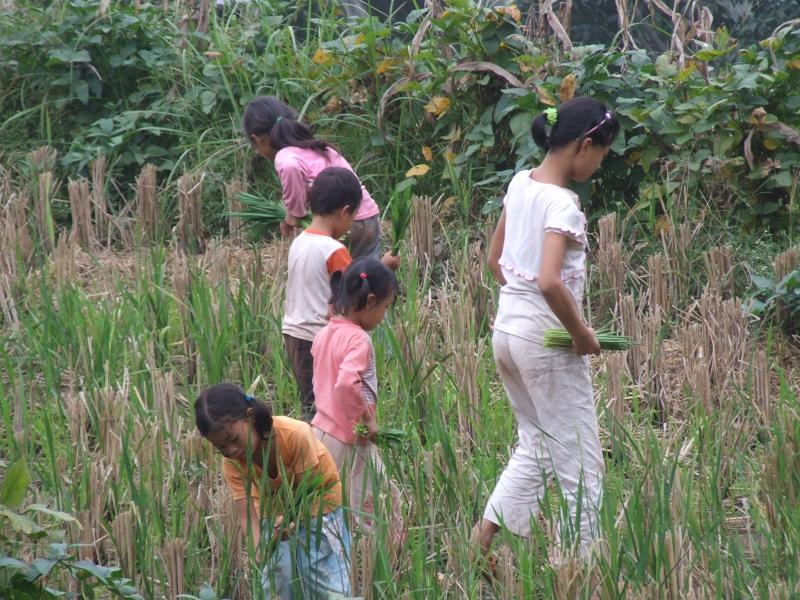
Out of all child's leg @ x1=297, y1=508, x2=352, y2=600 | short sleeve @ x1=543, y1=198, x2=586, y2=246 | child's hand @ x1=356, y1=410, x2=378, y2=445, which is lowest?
child's leg @ x1=297, y1=508, x2=352, y2=600

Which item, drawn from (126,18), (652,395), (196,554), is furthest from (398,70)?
(196,554)

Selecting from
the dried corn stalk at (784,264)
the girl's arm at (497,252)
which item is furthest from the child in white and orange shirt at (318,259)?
the dried corn stalk at (784,264)

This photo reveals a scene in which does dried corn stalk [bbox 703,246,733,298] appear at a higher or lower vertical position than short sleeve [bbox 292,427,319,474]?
higher

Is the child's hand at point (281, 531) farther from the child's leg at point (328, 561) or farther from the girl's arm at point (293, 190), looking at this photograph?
the girl's arm at point (293, 190)

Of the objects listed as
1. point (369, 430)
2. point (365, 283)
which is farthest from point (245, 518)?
point (365, 283)

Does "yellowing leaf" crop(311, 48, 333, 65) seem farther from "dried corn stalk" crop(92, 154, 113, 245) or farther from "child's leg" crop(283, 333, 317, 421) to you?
"child's leg" crop(283, 333, 317, 421)

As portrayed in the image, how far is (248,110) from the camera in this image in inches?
190

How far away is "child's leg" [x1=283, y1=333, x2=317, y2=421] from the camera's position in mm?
4078

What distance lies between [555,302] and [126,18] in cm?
537

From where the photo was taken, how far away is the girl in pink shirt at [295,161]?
181 inches

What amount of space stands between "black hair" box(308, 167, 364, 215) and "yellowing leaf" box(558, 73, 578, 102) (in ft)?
7.33

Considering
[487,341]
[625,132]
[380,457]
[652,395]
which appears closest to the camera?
[380,457]

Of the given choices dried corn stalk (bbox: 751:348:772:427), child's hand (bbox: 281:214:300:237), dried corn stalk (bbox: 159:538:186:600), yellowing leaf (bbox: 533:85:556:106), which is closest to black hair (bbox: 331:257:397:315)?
→ dried corn stalk (bbox: 159:538:186:600)

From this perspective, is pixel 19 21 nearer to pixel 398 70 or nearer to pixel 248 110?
pixel 398 70
